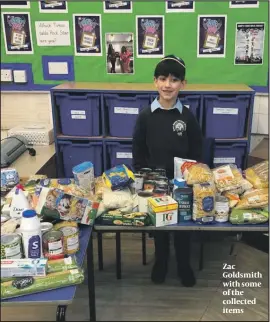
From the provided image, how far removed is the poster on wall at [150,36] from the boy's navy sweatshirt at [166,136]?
3.97 feet

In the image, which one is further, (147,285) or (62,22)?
(62,22)

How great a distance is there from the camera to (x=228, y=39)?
3357 mm

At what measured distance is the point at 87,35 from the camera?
3482mm

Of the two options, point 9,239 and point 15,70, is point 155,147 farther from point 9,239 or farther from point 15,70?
point 15,70

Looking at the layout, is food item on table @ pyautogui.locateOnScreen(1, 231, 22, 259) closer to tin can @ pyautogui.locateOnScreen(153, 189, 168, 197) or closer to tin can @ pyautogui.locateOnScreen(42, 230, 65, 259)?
tin can @ pyautogui.locateOnScreen(42, 230, 65, 259)

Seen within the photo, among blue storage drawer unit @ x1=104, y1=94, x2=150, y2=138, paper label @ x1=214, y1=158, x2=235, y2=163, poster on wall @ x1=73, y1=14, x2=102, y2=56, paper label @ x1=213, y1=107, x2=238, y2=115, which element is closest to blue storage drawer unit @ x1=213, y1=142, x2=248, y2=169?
paper label @ x1=214, y1=158, x2=235, y2=163

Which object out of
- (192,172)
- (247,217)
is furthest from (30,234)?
(247,217)

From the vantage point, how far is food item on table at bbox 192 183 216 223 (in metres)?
1.81

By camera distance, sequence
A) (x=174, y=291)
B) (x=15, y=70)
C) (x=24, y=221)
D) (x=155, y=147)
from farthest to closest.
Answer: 1. (x=15, y=70)
2. (x=174, y=291)
3. (x=155, y=147)
4. (x=24, y=221)

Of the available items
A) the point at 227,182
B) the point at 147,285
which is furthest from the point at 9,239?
the point at 147,285

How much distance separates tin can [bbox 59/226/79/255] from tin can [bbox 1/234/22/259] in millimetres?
204

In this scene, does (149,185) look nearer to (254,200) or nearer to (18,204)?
(254,200)

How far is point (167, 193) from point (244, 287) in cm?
120

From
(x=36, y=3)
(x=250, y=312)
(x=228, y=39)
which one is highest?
(x=36, y=3)
